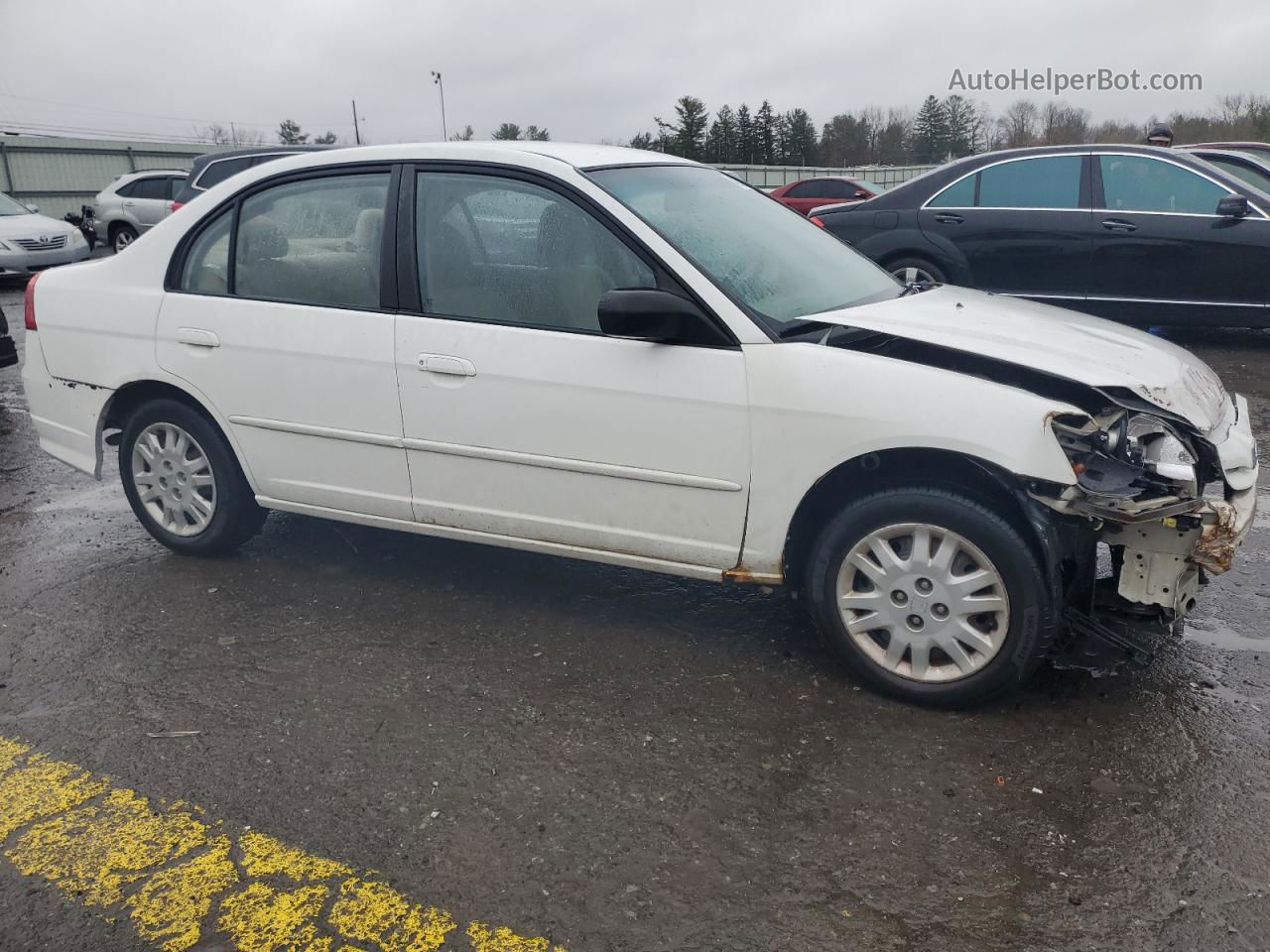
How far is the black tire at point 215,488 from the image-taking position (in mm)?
4477

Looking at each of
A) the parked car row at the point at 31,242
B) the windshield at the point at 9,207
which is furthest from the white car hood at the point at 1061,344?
the windshield at the point at 9,207

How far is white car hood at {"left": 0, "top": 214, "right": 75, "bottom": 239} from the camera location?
1570 cm

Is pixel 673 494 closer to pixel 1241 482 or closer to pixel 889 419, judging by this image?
pixel 889 419

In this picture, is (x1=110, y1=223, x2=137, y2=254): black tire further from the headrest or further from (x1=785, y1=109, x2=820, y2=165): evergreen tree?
(x1=785, y1=109, x2=820, y2=165): evergreen tree

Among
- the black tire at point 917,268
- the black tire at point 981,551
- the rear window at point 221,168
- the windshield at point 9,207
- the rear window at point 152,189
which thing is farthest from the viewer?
the rear window at point 152,189

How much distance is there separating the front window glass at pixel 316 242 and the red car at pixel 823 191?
20.0 metres

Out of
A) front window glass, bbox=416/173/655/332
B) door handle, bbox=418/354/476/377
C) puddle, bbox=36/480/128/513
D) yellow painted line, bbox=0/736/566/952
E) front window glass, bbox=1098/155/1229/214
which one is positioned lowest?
yellow painted line, bbox=0/736/566/952

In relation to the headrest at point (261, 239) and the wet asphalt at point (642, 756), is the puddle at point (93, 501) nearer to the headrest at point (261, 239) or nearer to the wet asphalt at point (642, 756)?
the wet asphalt at point (642, 756)

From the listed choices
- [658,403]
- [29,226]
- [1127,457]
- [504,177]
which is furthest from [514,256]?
[29,226]

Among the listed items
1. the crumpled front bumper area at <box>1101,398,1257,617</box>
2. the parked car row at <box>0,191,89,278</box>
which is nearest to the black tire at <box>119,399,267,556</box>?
the crumpled front bumper area at <box>1101,398,1257,617</box>

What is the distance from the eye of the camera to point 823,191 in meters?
24.3

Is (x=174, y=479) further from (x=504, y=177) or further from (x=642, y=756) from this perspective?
(x=642, y=756)

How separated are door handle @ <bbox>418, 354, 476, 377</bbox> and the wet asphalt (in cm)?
96

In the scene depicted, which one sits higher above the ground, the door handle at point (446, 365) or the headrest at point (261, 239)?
the headrest at point (261, 239)
